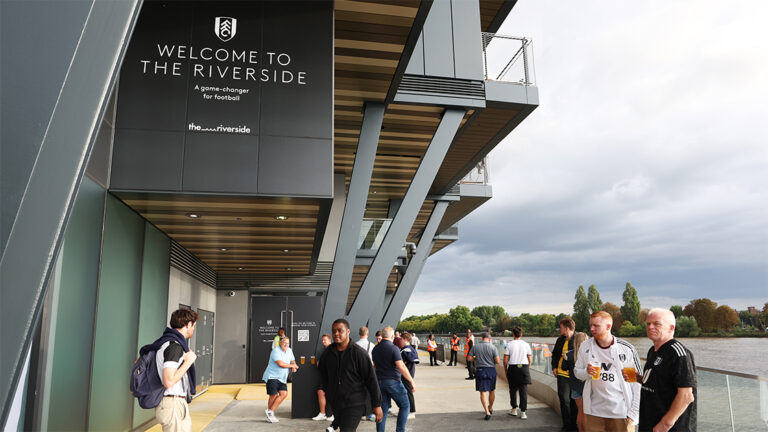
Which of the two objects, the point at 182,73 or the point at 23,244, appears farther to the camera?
the point at 182,73

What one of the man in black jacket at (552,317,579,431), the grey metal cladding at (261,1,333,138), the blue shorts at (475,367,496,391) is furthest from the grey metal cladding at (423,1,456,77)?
the blue shorts at (475,367,496,391)

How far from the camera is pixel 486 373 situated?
952cm

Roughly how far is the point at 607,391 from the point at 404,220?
6468 mm

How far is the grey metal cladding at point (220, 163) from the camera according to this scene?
6988 millimetres

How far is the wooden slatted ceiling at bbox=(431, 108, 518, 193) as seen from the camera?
38.5 ft

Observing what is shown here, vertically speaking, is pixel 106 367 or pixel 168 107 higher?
pixel 168 107

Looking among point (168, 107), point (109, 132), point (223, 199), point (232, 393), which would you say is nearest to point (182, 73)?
point (168, 107)

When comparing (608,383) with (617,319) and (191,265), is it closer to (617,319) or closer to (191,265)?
(191,265)

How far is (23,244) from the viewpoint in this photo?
1.12 meters

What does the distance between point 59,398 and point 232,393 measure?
8.79 meters

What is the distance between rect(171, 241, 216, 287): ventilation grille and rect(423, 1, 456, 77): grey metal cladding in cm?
674

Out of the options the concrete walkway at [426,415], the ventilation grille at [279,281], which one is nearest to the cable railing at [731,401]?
the concrete walkway at [426,415]

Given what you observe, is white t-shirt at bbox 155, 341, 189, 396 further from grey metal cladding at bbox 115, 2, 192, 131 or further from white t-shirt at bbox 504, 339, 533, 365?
white t-shirt at bbox 504, 339, 533, 365

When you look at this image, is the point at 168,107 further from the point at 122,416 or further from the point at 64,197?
the point at 64,197
